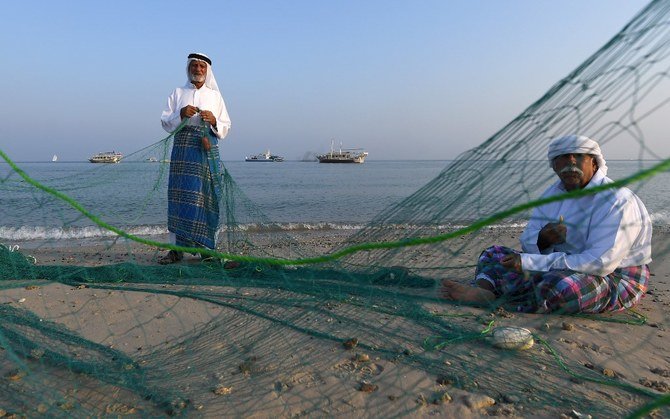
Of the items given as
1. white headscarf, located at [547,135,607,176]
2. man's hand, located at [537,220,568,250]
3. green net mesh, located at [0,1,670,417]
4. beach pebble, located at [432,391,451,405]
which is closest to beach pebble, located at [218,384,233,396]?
green net mesh, located at [0,1,670,417]

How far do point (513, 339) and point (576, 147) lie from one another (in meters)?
1.24

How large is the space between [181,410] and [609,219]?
8.05 ft

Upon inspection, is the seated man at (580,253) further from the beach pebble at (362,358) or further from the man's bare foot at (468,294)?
the beach pebble at (362,358)

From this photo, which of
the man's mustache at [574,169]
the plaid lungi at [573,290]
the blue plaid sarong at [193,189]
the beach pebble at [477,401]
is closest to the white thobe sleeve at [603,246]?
the plaid lungi at [573,290]

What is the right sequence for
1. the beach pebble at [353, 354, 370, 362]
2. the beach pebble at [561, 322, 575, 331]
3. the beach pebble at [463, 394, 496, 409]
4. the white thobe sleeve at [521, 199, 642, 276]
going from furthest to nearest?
the beach pebble at [561, 322, 575, 331]
the white thobe sleeve at [521, 199, 642, 276]
the beach pebble at [353, 354, 370, 362]
the beach pebble at [463, 394, 496, 409]

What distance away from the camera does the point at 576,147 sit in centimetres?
274

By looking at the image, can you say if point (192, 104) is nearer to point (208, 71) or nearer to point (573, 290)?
point (208, 71)

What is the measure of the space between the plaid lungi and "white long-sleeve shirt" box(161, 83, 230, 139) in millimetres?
3253

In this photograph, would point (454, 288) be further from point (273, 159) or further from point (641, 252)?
point (273, 159)

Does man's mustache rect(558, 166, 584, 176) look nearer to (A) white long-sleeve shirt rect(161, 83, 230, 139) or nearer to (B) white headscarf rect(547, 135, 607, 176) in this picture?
(B) white headscarf rect(547, 135, 607, 176)

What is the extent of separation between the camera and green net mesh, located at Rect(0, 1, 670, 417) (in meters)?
1.93

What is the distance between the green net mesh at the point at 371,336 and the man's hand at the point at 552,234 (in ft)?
1.28

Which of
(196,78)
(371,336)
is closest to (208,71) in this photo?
(196,78)

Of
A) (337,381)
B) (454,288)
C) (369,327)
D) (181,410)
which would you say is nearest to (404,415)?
(337,381)
